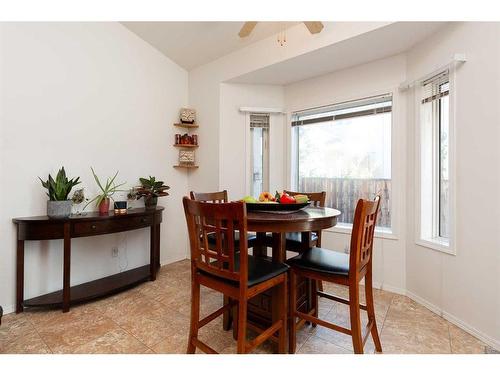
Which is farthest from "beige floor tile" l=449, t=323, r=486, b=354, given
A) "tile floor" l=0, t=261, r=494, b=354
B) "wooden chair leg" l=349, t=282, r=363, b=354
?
"wooden chair leg" l=349, t=282, r=363, b=354

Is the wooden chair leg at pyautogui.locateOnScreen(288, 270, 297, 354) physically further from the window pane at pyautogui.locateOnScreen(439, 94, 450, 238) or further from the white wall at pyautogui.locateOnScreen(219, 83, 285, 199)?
the white wall at pyautogui.locateOnScreen(219, 83, 285, 199)

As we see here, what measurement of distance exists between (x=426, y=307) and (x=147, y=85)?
3.81m

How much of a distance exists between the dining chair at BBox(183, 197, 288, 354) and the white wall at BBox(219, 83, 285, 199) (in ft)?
5.99

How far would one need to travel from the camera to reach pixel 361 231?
1.41 meters

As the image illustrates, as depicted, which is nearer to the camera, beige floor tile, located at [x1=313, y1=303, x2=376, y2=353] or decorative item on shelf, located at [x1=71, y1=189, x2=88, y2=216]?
beige floor tile, located at [x1=313, y1=303, x2=376, y2=353]

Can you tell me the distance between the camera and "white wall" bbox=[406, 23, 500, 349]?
5.74 feet

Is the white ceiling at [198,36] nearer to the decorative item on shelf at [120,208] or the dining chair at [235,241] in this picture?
the dining chair at [235,241]

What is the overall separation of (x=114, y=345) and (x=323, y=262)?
1.52 m

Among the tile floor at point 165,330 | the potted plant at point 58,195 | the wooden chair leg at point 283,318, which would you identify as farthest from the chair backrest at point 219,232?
the potted plant at point 58,195

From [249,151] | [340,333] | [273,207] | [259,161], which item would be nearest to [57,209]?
[273,207]

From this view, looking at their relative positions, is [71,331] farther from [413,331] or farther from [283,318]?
[413,331]

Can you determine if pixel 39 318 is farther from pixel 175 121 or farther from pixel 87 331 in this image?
pixel 175 121

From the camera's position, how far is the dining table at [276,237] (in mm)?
1444

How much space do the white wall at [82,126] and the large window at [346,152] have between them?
5.73 feet
